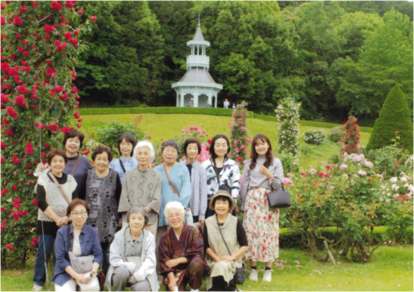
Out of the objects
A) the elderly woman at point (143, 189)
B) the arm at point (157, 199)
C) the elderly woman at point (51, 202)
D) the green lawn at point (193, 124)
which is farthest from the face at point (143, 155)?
the green lawn at point (193, 124)

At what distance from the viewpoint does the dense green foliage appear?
31.1 meters

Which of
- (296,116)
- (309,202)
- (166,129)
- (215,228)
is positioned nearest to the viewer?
(215,228)

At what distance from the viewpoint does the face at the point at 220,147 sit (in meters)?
4.78

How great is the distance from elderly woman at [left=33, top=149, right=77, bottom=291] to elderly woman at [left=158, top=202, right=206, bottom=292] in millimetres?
1208

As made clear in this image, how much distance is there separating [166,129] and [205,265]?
1801 centimetres

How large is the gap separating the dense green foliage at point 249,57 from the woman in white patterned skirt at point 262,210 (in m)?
26.9

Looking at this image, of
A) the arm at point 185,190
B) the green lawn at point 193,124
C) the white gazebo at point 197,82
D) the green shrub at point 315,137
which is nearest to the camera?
the arm at point 185,190

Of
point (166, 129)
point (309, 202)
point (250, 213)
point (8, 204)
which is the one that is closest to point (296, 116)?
point (166, 129)

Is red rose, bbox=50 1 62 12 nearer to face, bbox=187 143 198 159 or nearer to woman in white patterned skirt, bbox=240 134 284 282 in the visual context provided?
face, bbox=187 143 198 159

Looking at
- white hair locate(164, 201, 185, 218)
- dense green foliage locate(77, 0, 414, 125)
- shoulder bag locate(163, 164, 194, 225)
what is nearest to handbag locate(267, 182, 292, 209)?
shoulder bag locate(163, 164, 194, 225)

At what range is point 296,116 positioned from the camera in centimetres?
1778

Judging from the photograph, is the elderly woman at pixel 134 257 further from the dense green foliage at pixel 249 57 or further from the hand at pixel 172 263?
the dense green foliage at pixel 249 57

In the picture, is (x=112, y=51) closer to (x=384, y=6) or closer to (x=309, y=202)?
(x=309, y=202)

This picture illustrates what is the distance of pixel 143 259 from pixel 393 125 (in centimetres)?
1617
